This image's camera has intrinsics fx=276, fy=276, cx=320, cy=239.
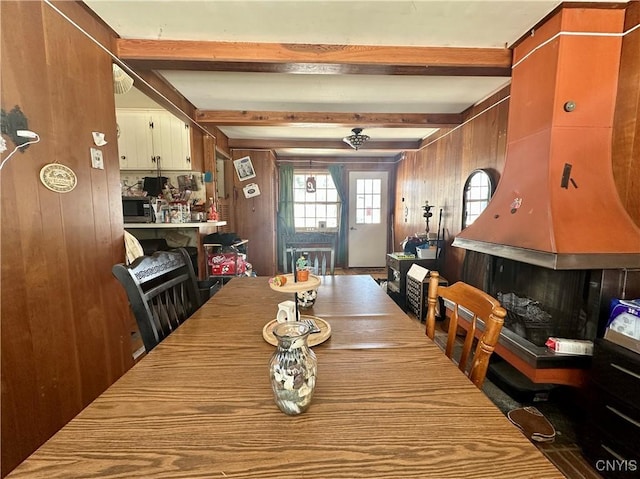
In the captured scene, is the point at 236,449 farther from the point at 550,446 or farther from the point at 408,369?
the point at 550,446

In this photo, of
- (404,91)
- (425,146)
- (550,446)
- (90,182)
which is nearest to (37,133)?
(90,182)

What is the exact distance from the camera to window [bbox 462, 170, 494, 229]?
2.64m

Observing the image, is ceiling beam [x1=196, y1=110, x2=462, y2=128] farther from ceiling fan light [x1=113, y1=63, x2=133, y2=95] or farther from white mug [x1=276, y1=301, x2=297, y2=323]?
white mug [x1=276, y1=301, x2=297, y2=323]

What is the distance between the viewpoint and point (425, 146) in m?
4.18

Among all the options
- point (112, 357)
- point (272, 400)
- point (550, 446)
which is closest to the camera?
point (272, 400)

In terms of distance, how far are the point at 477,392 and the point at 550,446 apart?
4.37 ft

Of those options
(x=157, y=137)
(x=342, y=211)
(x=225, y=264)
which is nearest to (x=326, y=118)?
(x=157, y=137)

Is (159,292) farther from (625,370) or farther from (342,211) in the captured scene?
(342,211)

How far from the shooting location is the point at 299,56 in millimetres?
1890

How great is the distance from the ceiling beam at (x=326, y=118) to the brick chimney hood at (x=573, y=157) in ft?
4.84

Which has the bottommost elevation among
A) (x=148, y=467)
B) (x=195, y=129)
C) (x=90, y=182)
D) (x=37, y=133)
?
(x=148, y=467)

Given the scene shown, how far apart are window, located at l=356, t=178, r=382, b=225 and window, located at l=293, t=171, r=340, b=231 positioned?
455mm

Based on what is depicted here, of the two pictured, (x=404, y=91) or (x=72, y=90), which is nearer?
(x=72, y=90)

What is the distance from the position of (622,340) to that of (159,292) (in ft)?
6.98
